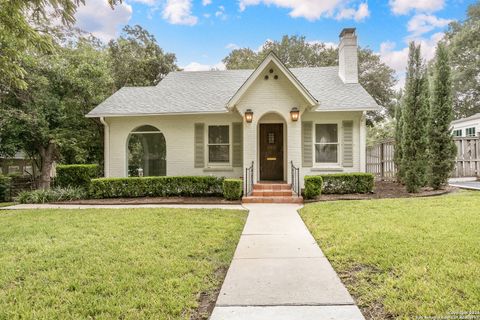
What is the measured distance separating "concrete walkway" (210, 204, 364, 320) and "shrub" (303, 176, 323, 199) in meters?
3.93

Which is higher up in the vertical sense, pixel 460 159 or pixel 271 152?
pixel 271 152

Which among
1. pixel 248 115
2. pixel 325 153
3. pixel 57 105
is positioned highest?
pixel 57 105

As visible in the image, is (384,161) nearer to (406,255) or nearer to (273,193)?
(273,193)

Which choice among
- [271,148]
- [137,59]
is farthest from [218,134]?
[137,59]

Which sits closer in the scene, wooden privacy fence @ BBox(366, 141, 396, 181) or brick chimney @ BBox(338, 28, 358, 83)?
brick chimney @ BBox(338, 28, 358, 83)

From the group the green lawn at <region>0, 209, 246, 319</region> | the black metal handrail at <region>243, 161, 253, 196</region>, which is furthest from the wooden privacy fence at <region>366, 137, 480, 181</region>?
the green lawn at <region>0, 209, 246, 319</region>

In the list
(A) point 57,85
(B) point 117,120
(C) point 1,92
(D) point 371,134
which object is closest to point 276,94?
(B) point 117,120

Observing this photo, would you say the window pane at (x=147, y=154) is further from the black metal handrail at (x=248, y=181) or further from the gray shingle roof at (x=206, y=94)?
the black metal handrail at (x=248, y=181)

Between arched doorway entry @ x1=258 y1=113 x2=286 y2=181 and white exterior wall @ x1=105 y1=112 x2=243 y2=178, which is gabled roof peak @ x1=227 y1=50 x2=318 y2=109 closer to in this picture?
white exterior wall @ x1=105 y1=112 x2=243 y2=178

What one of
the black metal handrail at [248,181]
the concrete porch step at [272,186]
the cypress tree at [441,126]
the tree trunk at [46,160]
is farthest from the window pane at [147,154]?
the cypress tree at [441,126]

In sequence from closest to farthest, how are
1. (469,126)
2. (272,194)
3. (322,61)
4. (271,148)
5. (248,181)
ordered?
1. (272,194)
2. (248,181)
3. (271,148)
4. (469,126)
5. (322,61)

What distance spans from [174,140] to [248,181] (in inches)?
147

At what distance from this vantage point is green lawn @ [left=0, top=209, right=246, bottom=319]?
9.01 feet

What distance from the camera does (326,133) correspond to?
37.0 ft
